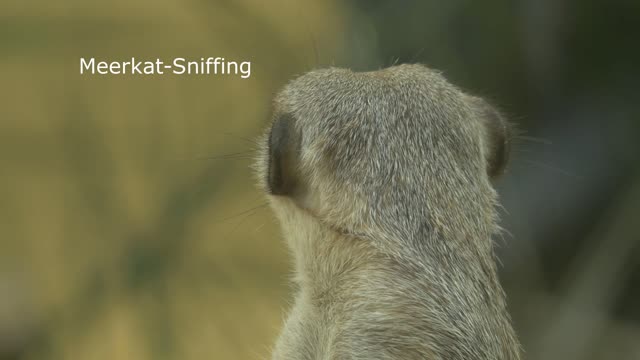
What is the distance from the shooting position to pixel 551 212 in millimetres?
5215

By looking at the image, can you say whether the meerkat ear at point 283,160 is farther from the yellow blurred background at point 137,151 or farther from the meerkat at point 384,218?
the yellow blurred background at point 137,151

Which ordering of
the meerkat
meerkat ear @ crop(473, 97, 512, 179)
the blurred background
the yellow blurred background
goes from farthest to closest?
the yellow blurred background → the blurred background → meerkat ear @ crop(473, 97, 512, 179) → the meerkat

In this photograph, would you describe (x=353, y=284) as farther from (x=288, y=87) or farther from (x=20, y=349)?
(x=20, y=349)

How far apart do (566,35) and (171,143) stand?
78.2 inches

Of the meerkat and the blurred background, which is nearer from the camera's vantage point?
the meerkat

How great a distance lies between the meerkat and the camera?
5.60ft

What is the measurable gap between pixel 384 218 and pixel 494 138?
415 mm

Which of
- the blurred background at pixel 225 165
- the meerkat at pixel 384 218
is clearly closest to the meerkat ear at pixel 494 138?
the meerkat at pixel 384 218

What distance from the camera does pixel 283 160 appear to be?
186cm

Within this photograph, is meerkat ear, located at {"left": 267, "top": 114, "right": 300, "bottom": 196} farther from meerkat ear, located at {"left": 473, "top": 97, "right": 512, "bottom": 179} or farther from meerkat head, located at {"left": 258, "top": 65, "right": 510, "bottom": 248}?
meerkat ear, located at {"left": 473, "top": 97, "right": 512, "bottom": 179}

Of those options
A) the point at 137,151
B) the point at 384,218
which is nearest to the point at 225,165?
the point at 137,151

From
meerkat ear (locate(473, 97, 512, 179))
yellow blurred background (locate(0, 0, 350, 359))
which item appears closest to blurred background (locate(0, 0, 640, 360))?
yellow blurred background (locate(0, 0, 350, 359))

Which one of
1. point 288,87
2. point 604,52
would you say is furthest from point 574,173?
point 288,87

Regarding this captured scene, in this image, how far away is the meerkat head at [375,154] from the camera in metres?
1.79
